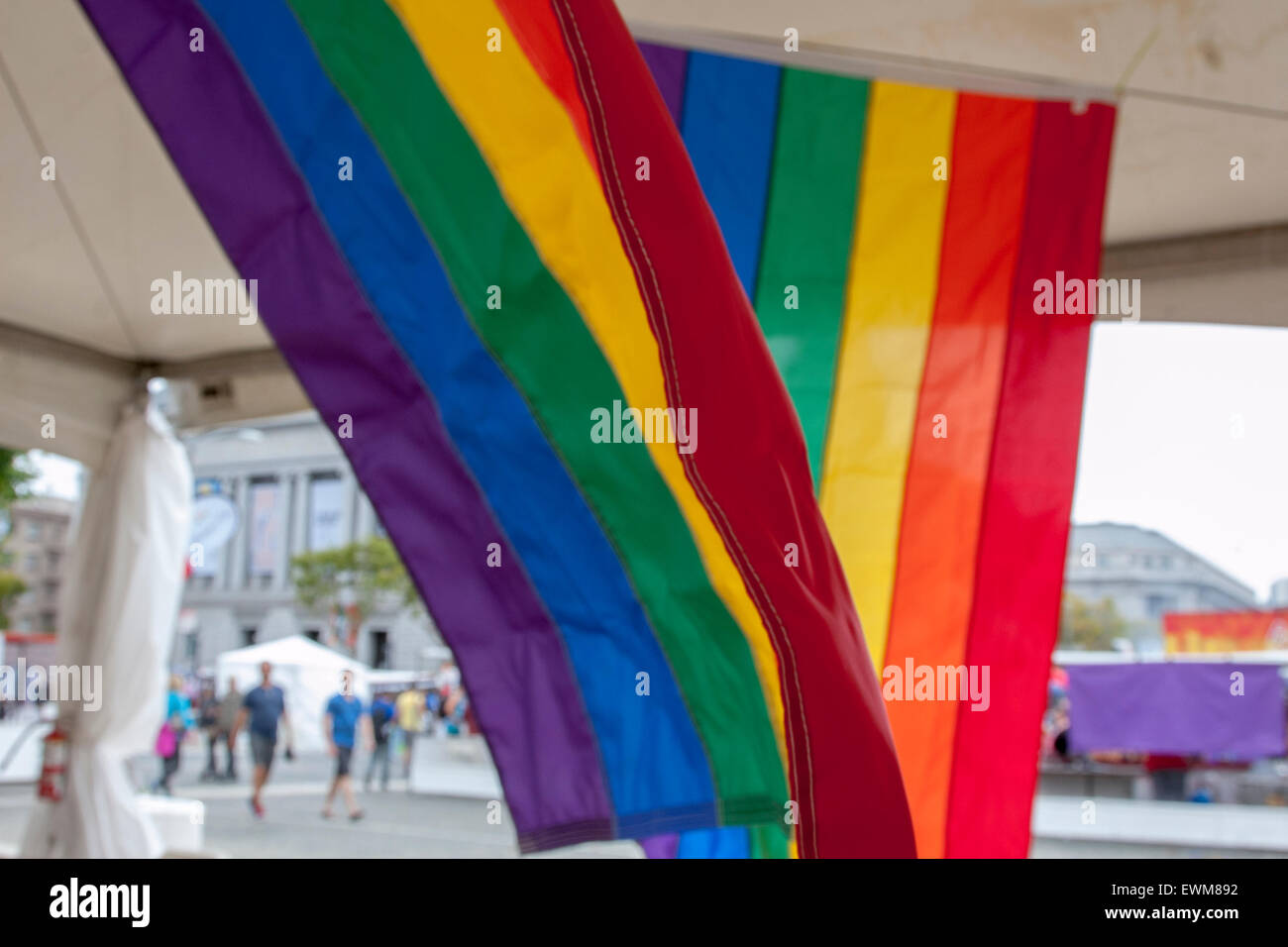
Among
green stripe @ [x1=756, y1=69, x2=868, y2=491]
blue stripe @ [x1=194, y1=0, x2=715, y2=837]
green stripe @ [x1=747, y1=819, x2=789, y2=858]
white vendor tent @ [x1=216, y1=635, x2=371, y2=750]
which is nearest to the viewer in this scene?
blue stripe @ [x1=194, y1=0, x2=715, y2=837]

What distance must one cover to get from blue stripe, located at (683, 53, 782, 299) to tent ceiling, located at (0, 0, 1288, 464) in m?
0.08

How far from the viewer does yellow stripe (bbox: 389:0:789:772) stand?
48.3 inches

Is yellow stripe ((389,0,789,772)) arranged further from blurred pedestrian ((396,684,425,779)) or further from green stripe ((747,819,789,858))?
blurred pedestrian ((396,684,425,779))

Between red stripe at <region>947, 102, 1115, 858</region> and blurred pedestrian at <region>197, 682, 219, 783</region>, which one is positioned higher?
red stripe at <region>947, 102, 1115, 858</region>

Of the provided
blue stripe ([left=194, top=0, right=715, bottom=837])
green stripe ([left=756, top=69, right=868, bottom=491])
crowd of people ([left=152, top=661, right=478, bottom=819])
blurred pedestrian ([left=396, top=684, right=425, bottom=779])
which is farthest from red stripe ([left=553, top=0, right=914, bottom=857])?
blurred pedestrian ([left=396, top=684, right=425, bottom=779])

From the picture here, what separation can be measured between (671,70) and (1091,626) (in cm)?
2607

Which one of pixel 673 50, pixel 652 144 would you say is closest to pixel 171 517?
pixel 673 50

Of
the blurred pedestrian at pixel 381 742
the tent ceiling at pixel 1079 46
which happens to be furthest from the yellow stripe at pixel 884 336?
the blurred pedestrian at pixel 381 742

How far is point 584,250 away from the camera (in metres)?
1.25

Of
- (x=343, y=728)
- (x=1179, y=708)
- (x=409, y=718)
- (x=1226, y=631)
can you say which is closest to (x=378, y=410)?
(x=343, y=728)

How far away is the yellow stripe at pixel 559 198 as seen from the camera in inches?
48.3
